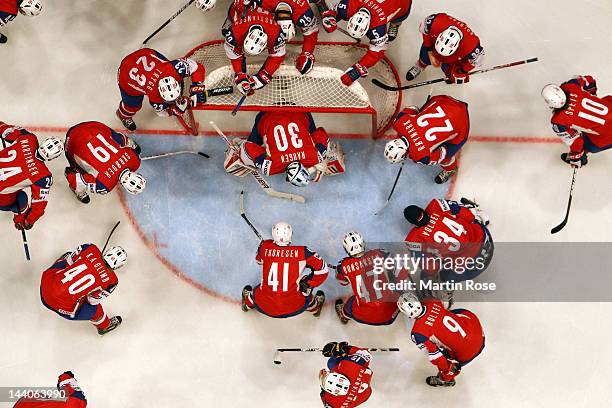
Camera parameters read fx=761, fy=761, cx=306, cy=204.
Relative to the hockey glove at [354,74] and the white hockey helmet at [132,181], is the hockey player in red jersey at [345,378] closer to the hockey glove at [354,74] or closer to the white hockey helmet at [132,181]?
the white hockey helmet at [132,181]

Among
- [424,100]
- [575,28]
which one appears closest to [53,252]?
[424,100]

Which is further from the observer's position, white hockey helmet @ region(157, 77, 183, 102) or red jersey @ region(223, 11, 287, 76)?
red jersey @ region(223, 11, 287, 76)

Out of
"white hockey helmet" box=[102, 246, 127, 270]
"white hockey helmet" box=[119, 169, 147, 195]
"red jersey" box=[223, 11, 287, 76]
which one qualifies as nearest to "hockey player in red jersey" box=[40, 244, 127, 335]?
"white hockey helmet" box=[102, 246, 127, 270]

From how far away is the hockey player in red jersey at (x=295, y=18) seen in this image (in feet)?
19.8

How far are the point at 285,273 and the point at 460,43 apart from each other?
7.42ft

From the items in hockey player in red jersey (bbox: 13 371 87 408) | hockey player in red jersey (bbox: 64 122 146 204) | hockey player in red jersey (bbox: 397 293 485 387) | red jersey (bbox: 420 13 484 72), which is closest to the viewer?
hockey player in red jersey (bbox: 13 371 87 408)

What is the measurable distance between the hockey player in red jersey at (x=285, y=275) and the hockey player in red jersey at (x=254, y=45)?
1.18 m

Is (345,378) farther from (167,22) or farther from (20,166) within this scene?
(167,22)

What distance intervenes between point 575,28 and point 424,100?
156 cm

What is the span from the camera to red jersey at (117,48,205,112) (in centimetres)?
590

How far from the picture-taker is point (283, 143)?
594cm

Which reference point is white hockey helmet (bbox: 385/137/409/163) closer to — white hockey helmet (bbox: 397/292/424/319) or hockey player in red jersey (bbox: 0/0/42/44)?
white hockey helmet (bbox: 397/292/424/319)

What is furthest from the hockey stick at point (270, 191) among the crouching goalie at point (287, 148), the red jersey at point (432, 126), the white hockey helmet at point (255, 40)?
the red jersey at point (432, 126)

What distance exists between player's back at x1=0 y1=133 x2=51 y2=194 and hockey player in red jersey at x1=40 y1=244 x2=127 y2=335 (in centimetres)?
66
